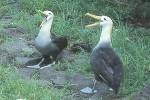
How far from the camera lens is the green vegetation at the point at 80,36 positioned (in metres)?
7.08

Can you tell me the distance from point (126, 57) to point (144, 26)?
7.27 ft

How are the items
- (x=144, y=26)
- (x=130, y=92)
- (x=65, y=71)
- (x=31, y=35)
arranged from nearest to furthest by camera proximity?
1. (x=130, y=92)
2. (x=65, y=71)
3. (x=31, y=35)
4. (x=144, y=26)

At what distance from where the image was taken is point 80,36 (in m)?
9.57

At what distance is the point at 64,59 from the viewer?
28.1 feet

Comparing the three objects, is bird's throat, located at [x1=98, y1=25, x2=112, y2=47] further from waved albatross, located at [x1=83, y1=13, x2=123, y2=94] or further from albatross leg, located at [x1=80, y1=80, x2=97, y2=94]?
albatross leg, located at [x1=80, y1=80, x2=97, y2=94]

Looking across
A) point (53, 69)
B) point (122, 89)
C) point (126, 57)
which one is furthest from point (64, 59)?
point (122, 89)

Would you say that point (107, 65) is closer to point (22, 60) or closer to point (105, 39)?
point (105, 39)

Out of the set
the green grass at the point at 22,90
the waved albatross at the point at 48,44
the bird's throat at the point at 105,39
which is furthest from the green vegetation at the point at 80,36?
the bird's throat at the point at 105,39

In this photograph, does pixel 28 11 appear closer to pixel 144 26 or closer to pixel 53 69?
pixel 144 26

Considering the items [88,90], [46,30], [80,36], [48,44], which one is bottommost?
[88,90]

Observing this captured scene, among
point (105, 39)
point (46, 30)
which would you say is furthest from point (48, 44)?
point (105, 39)

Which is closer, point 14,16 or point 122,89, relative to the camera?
point 122,89

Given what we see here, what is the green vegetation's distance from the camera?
708 cm

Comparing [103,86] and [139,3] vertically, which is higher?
[139,3]
